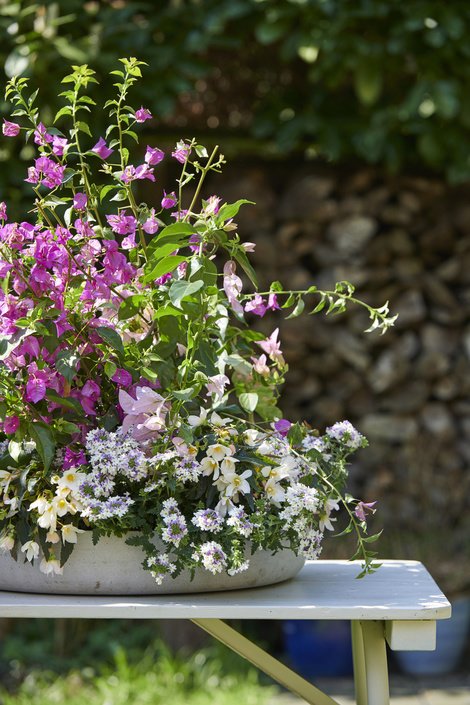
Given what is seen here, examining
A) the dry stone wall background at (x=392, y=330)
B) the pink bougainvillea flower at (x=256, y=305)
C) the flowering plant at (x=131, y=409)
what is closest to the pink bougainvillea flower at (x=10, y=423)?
the flowering plant at (x=131, y=409)

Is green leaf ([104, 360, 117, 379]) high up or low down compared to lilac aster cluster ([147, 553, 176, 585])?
up

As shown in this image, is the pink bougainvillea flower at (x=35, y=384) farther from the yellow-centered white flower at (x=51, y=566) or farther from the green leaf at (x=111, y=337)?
the yellow-centered white flower at (x=51, y=566)

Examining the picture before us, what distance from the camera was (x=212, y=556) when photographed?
1.05 m

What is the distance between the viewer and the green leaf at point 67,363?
3.63ft

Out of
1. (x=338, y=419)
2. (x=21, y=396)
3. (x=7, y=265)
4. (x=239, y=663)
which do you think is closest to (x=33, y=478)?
(x=21, y=396)

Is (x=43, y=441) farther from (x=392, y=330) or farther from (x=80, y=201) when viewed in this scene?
(x=392, y=330)

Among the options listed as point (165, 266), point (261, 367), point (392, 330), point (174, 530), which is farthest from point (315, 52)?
point (174, 530)

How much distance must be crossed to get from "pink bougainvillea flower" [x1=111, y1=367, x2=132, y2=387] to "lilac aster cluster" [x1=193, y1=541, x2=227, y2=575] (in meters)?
0.22

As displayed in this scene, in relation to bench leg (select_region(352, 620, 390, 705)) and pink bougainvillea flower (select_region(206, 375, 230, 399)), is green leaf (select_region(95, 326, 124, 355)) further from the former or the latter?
bench leg (select_region(352, 620, 390, 705))

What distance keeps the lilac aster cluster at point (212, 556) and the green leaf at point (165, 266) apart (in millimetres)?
316

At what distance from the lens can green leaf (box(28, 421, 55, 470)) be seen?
3.63ft

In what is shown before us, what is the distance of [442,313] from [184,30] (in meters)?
1.21

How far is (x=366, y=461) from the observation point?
3291 mm

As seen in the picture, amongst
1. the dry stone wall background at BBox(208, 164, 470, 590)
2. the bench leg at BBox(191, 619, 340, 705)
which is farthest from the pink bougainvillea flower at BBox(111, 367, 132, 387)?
the dry stone wall background at BBox(208, 164, 470, 590)
